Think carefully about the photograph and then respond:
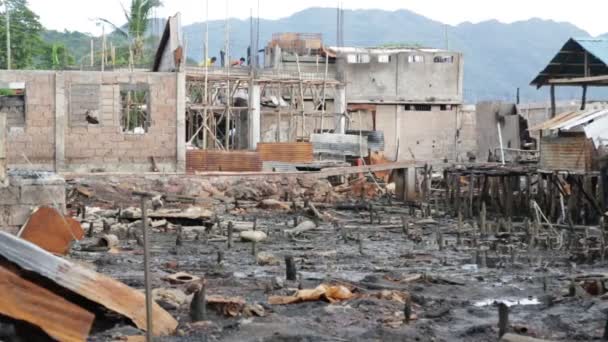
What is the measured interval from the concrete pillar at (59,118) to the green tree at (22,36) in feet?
60.6

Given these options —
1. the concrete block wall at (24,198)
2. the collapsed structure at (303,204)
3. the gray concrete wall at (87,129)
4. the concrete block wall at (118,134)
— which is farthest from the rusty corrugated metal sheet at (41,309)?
the concrete block wall at (118,134)

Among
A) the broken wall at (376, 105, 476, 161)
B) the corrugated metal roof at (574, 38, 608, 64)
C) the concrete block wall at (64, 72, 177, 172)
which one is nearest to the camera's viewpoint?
the concrete block wall at (64, 72, 177, 172)

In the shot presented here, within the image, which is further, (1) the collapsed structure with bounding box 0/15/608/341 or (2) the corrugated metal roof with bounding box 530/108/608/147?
(2) the corrugated metal roof with bounding box 530/108/608/147

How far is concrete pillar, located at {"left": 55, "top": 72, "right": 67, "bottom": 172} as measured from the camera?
27.8 m

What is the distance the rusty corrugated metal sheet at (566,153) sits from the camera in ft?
82.9

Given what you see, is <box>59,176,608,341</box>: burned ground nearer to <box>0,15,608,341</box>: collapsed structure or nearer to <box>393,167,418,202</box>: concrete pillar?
<box>0,15,608,341</box>: collapsed structure

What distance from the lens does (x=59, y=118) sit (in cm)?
2783

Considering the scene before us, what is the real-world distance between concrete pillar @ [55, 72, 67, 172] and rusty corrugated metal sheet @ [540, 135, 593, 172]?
1321 cm

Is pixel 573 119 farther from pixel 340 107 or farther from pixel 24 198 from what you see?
pixel 340 107

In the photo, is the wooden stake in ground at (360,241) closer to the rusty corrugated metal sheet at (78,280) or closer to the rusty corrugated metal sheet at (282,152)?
the rusty corrugated metal sheet at (78,280)

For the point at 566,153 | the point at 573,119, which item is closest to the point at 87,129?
the point at 566,153

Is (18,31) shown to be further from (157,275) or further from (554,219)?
(157,275)

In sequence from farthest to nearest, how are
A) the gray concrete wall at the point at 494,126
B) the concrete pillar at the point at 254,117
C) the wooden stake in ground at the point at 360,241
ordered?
1. the gray concrete wall at the point at 494,126
2. the concrete pillar at the point at 254,117
3. the wooden stake in ground at the point at 360,241

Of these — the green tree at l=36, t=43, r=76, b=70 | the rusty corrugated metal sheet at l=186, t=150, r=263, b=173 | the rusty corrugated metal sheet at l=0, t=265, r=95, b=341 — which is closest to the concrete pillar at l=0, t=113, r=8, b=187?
the rusty corrugated metal sheet at l=0, t=265, r=95, b=341
